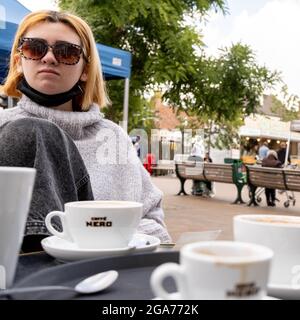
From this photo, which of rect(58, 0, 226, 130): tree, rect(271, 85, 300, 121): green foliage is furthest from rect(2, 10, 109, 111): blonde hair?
rect(271, 85, 300, 121): green foliage

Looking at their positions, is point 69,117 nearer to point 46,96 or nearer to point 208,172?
point 46,96

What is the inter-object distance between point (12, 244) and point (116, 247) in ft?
0.64

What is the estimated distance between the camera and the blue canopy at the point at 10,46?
335 centimetres

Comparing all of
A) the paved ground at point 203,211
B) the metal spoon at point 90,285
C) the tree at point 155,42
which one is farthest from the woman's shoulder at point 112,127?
the tree at point 155,42

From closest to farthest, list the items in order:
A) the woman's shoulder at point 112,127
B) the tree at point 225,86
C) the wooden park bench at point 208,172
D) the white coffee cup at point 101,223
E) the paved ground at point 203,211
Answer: the white coffee cup at point 101,223
the woman's shoulder at point 112,127
the paved ground at point 203,211
the tree at point 225,86
the wooden park bench at point 208,172

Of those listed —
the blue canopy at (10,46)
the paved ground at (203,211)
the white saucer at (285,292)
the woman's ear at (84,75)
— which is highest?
the blue canopy at (10,46)

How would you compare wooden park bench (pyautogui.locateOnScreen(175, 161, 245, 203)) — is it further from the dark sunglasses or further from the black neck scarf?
the dark sunglasses

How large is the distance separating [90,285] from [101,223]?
0.17m

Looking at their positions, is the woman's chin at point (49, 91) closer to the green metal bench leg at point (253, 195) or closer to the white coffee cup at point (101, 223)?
the white coffee cup at point (101, 223)

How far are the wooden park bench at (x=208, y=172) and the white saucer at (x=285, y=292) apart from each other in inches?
324

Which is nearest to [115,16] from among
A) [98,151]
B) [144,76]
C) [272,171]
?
[144,76]

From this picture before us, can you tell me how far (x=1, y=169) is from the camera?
55cm

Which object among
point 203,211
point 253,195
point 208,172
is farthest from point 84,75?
point 208,172

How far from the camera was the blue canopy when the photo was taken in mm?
3348
